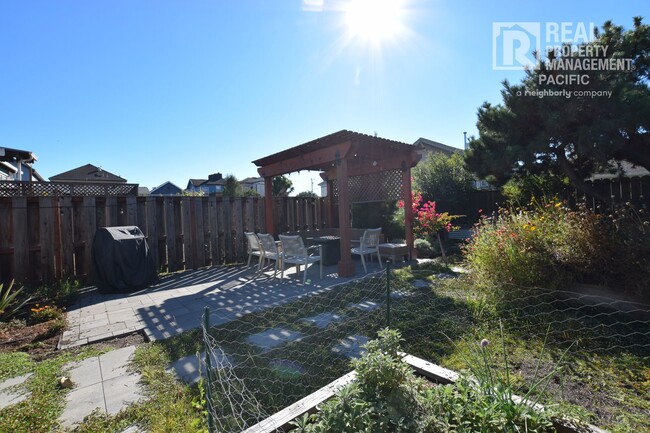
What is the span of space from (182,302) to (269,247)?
6.55 feet

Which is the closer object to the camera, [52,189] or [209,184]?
[52,189]

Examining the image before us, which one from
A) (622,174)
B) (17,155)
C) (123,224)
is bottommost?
(123,224)

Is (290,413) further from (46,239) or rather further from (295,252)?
(46,239)

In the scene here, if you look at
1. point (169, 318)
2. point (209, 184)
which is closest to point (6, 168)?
point (169, 318)

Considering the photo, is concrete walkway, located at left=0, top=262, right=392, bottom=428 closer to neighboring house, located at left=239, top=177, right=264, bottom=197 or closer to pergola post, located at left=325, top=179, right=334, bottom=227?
pergola post, located at left=325, top=179, right=334, bottom=227

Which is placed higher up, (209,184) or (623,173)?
(209,184)

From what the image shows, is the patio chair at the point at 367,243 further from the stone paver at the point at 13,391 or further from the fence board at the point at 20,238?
the fence board at the point at 20,238

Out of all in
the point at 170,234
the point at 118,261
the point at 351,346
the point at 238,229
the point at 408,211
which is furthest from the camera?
the point at 238,229

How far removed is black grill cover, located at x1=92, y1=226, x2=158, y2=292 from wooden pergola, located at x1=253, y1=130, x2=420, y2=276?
3495mm

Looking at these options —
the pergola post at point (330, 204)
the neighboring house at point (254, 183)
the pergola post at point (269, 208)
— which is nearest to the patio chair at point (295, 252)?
the pergola post at point (269, 208)

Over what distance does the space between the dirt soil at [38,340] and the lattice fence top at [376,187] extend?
549cm

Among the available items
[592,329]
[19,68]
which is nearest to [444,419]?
[592,329]
